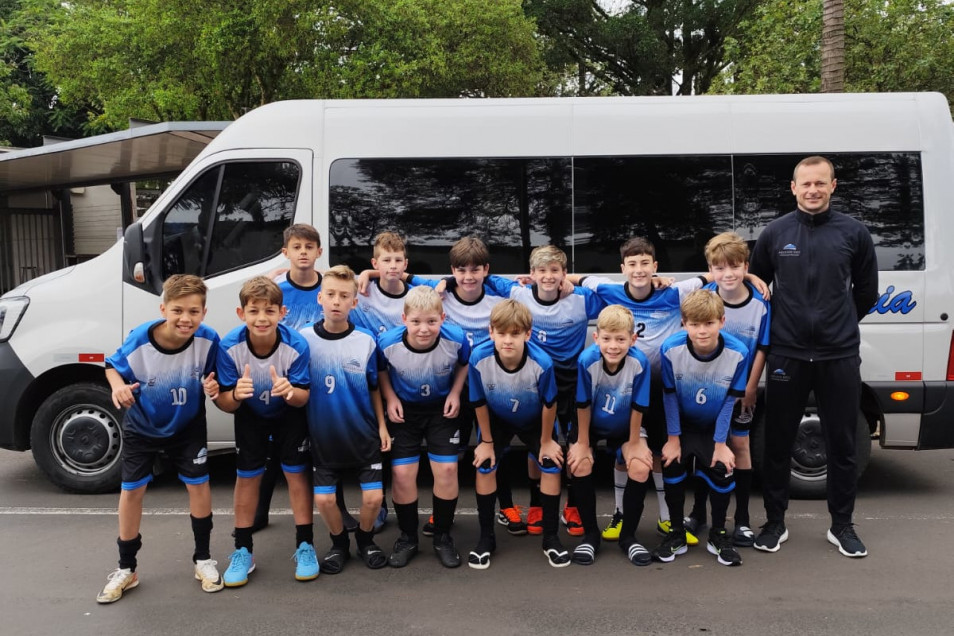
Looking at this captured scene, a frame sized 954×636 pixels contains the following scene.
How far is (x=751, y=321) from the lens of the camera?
4.45 m

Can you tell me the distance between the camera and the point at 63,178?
1320 centimetres

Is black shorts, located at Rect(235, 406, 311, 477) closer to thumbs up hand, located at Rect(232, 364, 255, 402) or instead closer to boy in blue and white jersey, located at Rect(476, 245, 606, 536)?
thumbs up hand, located at Rect(232, 364, 255, 402)

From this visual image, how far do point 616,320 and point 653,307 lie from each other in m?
0.71

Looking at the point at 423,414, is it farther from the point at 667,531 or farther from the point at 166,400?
the point at 667,531

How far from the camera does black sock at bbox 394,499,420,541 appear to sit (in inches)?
165

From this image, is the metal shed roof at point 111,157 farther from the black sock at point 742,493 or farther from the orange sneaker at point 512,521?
the black sock at point 742,493

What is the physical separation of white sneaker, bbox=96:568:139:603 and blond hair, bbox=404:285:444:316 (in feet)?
6.18

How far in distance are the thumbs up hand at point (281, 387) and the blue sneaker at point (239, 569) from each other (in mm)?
902

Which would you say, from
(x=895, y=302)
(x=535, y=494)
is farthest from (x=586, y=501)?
(x=895, y=302)

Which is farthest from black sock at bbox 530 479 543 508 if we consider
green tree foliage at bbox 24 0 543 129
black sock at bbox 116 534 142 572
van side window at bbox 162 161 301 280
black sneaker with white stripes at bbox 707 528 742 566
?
green tree foliage at bbox 24 0 543 129

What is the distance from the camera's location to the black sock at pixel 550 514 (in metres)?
4.24

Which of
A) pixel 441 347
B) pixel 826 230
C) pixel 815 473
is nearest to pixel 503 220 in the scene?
pixel 441 347

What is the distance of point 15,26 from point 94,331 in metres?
24.2

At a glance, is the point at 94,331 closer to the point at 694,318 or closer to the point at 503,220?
the point at 503,220
